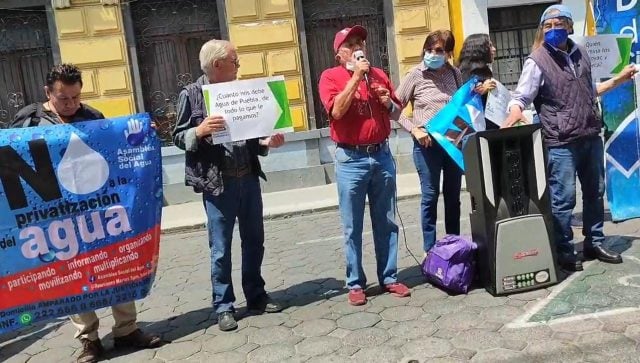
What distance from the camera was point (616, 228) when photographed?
17.4ft

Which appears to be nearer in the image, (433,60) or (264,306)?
(264,306)

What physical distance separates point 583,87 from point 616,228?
185 centimetres

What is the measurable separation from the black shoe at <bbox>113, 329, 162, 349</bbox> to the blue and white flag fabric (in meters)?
2.45

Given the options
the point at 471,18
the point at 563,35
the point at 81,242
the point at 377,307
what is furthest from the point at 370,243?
the point at 471,18

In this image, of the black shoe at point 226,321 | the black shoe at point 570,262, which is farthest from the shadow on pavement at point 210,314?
the black shoe at point 570,262

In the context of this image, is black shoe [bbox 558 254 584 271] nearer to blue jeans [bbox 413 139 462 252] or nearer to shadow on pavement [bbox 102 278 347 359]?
blue jeans [bbox 413 139 462 252]

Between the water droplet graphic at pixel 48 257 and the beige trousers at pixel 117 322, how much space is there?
1.32 feet

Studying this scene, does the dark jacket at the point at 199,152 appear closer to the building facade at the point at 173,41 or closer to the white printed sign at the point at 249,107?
the white printed sign at the point at 249,107

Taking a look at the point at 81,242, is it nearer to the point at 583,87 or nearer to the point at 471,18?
the point at 583,87

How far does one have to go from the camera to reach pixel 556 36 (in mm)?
4059

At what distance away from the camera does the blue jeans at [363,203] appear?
13.0 feet

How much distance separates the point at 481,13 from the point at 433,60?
7.54 metres

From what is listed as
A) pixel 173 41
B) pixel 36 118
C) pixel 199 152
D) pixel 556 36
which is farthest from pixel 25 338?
pixel 173 41

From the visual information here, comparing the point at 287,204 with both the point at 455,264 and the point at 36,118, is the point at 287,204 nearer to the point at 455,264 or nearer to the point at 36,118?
the point at 455,264
